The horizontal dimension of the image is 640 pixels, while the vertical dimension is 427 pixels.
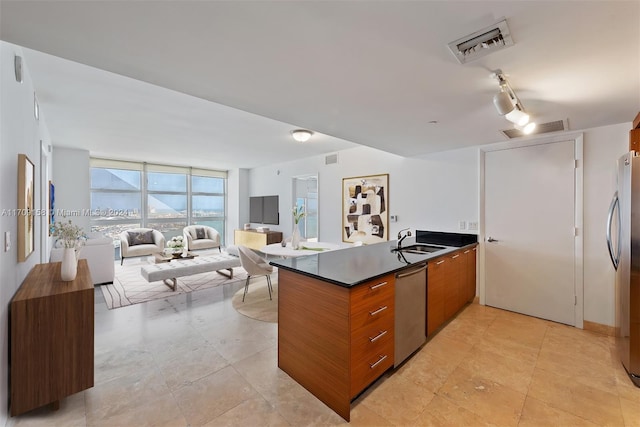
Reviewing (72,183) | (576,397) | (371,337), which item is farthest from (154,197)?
(576,397)

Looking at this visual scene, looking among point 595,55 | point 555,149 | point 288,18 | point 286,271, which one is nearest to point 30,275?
point 286,271

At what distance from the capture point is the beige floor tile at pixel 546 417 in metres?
1.63

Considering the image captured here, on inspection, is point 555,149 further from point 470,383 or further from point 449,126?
point 470,383

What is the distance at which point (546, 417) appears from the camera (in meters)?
1.69

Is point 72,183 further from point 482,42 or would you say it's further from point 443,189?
point 482,42

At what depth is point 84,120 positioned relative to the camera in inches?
144

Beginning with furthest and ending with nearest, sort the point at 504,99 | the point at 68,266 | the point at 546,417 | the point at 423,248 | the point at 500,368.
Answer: the point at 423,248 → the point at 500,368 → the point at 68,266 → the point at 504,99 → the point at 546,417

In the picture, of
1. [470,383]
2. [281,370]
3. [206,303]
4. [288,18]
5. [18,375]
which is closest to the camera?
[288,18]

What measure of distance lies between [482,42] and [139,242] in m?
7.28

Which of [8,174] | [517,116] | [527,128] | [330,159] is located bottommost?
[8,174]

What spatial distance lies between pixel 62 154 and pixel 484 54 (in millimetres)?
7307

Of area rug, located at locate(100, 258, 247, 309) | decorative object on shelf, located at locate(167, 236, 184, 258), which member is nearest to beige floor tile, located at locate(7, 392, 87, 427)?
area rug, located at locate(100, 258, 247, 309)

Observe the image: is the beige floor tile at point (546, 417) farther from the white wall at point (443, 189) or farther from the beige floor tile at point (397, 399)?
the white wall at point (443, 189)

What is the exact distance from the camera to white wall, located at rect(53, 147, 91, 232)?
17.5 feet
